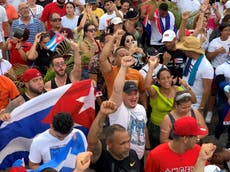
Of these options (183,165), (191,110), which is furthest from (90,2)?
(183,165)

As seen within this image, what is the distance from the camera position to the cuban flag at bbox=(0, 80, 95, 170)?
6676mm

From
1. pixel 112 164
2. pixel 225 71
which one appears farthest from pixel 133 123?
pixel 225 71

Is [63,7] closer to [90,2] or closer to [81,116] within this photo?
[90,2]

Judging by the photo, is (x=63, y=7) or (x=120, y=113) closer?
(x=120, y=113)

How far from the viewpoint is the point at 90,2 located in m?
11.9

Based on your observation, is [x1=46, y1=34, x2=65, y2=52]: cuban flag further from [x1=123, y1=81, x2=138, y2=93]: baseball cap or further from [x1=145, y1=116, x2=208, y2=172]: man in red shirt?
[x1=145, y1=116, x2=208, y2=172]: man in red shirt

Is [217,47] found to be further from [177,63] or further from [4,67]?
[4,67]

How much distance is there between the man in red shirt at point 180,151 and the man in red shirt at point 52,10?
253 inches

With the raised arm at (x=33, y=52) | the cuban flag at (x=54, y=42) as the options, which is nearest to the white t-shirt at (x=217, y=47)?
the cuban flag at (x=54, y=42)

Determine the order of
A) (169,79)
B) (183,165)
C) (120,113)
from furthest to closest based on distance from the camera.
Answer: (169,79) → (120,113) → (183,165)

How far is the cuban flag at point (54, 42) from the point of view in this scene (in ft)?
30.9

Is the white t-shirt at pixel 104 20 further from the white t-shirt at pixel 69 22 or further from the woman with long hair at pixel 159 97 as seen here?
the woman with long hair at pixel 159 97

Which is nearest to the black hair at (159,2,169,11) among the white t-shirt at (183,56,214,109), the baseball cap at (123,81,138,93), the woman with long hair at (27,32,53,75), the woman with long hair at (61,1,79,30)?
the woman with long hair at (61,1,79,30)

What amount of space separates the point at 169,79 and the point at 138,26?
362cm
